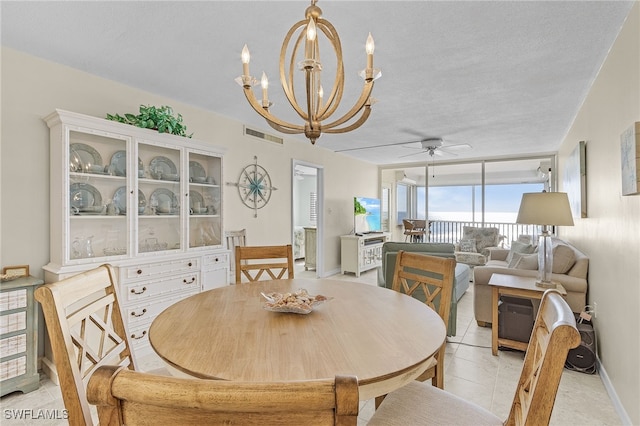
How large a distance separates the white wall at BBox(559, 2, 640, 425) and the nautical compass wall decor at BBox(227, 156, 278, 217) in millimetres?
3509

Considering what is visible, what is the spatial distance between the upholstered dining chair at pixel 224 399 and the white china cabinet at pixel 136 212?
234 cm

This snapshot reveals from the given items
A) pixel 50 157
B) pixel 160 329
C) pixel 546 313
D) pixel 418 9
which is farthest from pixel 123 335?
pixel 418 9

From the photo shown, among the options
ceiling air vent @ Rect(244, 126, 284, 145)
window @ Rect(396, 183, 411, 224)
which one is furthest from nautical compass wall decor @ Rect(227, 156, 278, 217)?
window @ Rect(396, 183, 411, 224)

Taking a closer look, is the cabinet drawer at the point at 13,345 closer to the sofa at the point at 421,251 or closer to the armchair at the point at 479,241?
the sofa at the point at 421,251

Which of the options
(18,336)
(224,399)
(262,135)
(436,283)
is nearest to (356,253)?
(262,135)

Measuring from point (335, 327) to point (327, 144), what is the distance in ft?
14.3

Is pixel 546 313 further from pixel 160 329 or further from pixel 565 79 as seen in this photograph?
pixel 565 79

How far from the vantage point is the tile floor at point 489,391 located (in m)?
1.94

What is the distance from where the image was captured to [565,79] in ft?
8.91

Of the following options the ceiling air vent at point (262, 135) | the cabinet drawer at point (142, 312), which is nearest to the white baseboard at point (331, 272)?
the ceiling air vent at point (262, 135)

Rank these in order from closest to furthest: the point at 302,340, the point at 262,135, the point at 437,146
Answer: the point at 302,340 < the point at 262,135 < the point at 437,146

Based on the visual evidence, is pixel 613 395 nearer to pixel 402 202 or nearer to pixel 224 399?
pixel 224 399

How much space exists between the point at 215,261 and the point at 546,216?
3154 mm

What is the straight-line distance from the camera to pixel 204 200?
341cm
